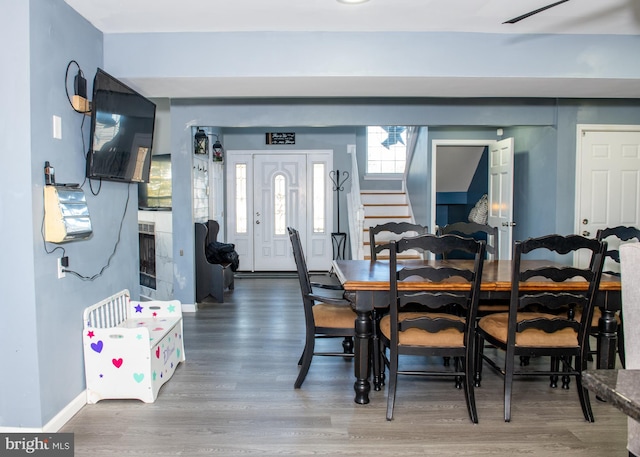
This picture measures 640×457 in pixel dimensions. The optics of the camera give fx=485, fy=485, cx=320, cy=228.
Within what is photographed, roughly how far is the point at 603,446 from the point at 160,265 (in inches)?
192

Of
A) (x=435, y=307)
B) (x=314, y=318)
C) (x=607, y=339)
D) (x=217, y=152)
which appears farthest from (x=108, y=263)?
(x=217, y=152)

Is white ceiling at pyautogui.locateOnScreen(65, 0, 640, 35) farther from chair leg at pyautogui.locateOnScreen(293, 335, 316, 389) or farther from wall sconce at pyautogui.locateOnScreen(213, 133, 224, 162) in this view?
wall sconce at pyautogui.locateOnScreen(213, 133, 224, 162)

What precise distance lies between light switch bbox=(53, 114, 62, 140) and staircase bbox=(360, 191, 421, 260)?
4.33 m

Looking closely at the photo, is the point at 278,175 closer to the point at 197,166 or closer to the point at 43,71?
the point at 197,166

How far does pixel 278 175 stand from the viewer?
8.03m

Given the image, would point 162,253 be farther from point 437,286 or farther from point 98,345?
point 437,286

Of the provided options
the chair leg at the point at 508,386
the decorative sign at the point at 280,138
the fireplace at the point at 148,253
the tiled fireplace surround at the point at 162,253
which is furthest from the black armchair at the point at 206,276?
the chair leg at the point at 508,386

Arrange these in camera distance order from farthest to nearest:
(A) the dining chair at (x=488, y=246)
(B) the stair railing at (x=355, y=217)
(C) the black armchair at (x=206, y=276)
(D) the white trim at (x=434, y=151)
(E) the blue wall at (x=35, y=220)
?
(D) the white trim at (x=434, y=151), (C) the black armchair at (x=206, y=276), (B) the stair railing at (x=355, y=217), (A) the dining chair at (x=488, y=246), (E) the blue wall at (x=35, y=220)

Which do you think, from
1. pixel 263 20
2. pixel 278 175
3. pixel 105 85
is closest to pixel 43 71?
pixel 105 85

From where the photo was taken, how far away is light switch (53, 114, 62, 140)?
257cm

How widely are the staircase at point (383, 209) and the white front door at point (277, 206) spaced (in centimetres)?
75

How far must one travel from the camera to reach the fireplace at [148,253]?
6.10 m

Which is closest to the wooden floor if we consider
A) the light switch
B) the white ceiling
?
the light switch

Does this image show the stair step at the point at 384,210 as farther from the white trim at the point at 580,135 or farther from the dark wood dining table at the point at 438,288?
the dark wood dining table at the point at 438,288
